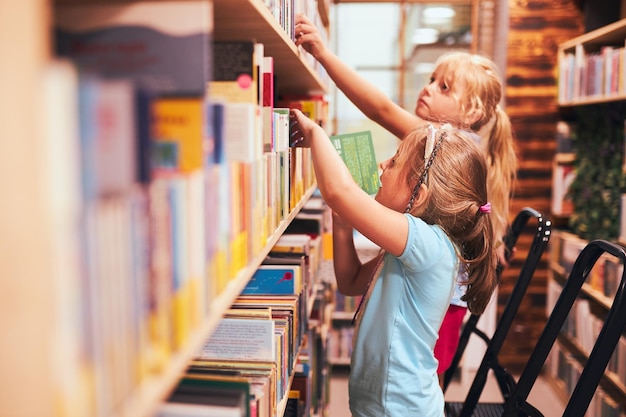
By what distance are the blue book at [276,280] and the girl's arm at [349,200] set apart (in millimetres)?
344

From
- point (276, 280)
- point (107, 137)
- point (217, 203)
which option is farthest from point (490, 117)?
point (107, 137)

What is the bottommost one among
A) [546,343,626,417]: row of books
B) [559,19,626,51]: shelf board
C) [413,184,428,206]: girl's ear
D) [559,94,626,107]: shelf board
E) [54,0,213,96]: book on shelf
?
[546,343,626,417]: row of books

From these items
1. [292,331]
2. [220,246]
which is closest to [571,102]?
[292,331]

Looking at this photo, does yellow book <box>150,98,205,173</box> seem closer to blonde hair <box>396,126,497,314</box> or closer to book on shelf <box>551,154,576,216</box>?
blonde hair <box>396,126,497,314</box>

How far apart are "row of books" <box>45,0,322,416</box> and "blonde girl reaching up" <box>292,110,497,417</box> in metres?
0.75

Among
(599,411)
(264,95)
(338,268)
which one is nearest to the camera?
(264,95)

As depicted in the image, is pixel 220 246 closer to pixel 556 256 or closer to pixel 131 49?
pixel 131 49

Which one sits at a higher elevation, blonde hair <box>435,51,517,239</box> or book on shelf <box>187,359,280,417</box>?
blonde hair <box>435,51,517,239</box>

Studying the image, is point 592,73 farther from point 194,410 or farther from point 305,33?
point 194,410

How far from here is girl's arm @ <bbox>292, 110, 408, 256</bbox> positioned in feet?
4.18

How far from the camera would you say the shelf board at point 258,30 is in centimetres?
95

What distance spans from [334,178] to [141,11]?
2.37 feet

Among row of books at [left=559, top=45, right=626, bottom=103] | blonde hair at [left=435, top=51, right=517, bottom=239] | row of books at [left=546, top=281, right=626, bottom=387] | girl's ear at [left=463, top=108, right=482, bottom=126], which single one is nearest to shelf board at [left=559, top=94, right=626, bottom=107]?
row of books at [left=559, top=45, right=626, bottom=103]

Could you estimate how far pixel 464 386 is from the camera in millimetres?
3777
